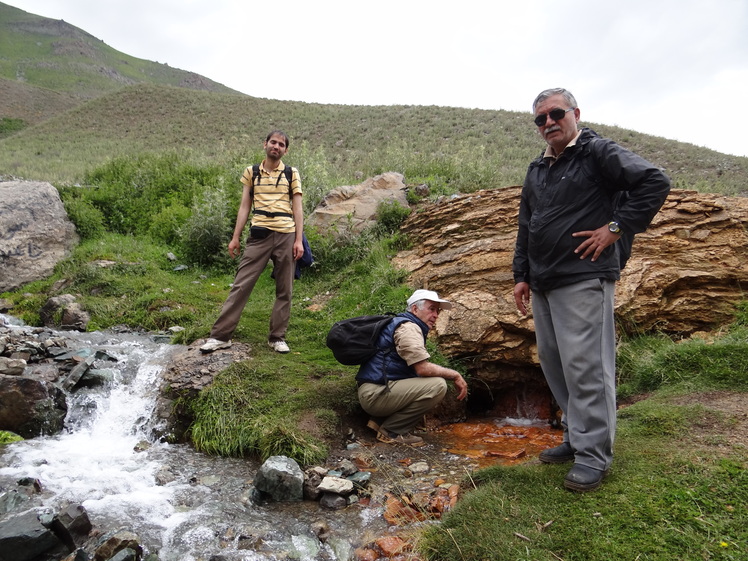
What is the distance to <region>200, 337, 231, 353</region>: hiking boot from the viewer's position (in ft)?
19.1

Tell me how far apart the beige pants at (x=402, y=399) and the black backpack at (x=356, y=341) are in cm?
31

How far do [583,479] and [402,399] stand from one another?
2.07m

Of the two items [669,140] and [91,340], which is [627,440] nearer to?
[91,340]

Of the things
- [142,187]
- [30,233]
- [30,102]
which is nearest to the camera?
[30,233]

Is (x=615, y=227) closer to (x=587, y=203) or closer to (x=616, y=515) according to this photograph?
(x=587, y=203)

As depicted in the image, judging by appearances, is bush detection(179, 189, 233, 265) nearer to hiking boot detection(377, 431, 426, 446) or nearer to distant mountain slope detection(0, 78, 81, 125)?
hiking boot detection(377, 431, 426, 446)

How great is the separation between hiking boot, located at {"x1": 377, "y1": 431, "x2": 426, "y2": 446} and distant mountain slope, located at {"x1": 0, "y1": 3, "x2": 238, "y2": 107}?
250 ft

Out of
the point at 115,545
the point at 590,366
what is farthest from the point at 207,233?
the point at 590,366

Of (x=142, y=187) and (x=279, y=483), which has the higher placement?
(x=142, y=187)

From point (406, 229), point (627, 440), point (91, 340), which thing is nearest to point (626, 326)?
point (627, 440)

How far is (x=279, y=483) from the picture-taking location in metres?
3.67

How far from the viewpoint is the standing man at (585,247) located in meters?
2.84

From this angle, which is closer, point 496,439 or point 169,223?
point 496,439

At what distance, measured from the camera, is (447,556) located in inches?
106
